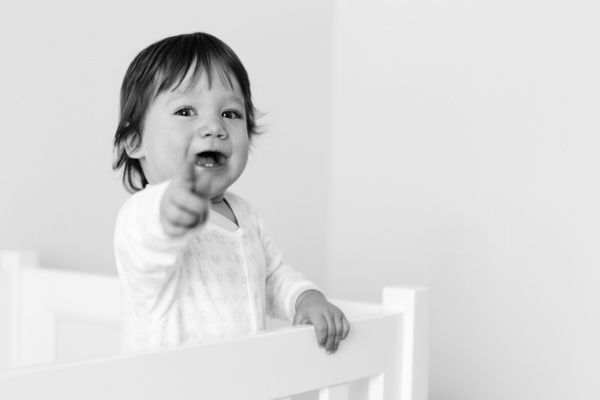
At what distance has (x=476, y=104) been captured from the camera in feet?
5.16

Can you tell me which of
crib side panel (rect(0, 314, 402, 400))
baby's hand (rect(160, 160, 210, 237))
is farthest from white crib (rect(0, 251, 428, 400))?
baby's hand (rect(160, 160, 210, 237))

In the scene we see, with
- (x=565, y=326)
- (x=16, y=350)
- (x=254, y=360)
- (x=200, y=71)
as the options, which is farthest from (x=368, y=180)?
(x=254, y=360)

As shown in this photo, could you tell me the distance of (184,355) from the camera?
630 millimetres

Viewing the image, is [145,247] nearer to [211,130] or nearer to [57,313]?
[211,130]

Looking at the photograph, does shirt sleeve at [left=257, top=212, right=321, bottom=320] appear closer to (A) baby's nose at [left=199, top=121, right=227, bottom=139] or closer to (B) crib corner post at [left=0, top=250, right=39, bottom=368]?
Result: (A) baby's nose at [left=199, top=121, right=227, bottom=139]

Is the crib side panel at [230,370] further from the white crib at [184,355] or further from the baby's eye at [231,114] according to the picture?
the baby's eye at [231,114]

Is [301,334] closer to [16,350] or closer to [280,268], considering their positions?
[280,268]

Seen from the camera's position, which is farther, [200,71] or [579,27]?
[579,27]

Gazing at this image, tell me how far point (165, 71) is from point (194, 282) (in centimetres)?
22

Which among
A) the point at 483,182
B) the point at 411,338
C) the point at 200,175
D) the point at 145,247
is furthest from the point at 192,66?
the point at 483,182

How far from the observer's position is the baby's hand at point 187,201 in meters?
0.55

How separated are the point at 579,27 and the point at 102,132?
820 millimetres

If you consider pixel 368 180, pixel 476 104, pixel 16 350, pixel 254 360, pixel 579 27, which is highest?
pixel 579 27

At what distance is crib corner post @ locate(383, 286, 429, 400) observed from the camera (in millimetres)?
901
